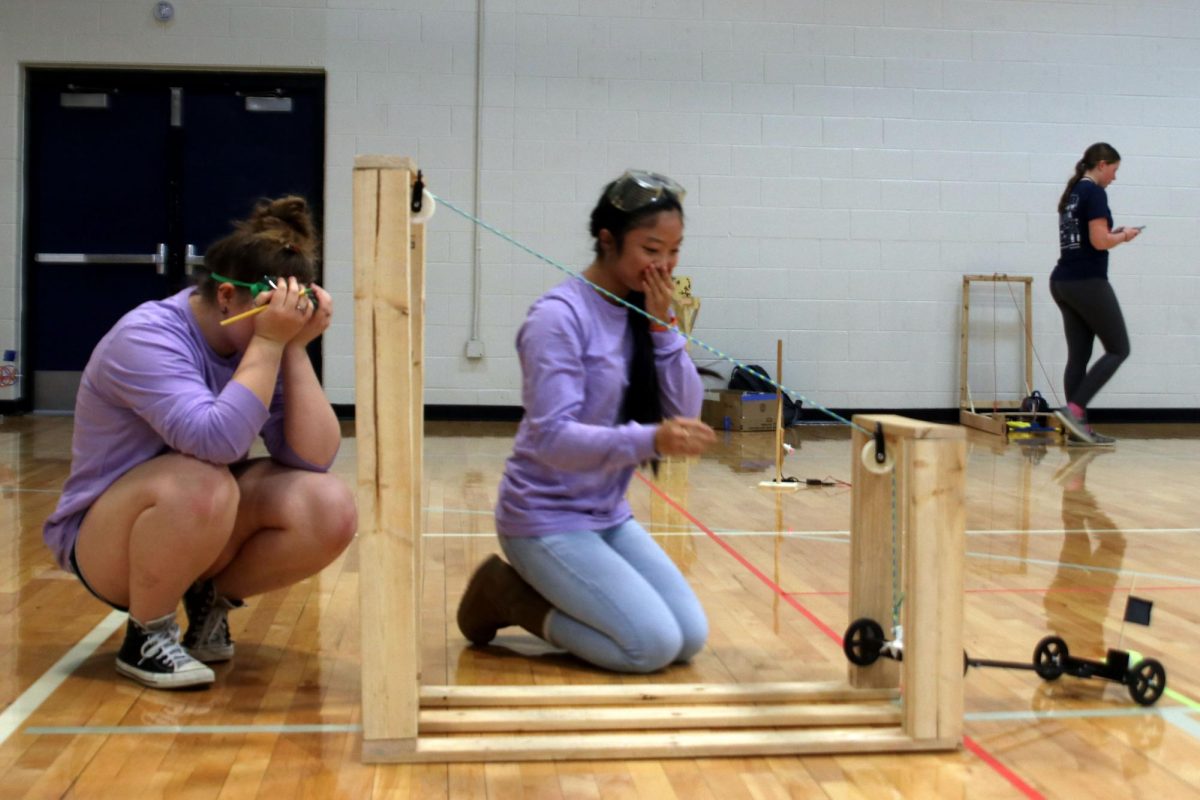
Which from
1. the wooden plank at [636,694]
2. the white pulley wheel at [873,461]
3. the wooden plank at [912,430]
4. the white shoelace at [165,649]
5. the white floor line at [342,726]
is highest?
the wooden plank at [912,430]

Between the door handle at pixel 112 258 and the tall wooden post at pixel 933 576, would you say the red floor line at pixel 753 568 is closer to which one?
the tall wooden post at pixel 933 576

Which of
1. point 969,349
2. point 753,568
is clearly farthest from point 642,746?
point 969,349

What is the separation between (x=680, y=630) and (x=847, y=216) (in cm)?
578

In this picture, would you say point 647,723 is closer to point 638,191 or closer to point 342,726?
point 342,726

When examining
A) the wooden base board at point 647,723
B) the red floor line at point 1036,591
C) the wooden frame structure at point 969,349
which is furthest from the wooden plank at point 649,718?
the wooden frame structure at point 969,349

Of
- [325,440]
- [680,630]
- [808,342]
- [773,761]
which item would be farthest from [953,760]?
[808,342]

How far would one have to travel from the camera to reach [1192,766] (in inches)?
70.4

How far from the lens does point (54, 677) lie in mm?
2125

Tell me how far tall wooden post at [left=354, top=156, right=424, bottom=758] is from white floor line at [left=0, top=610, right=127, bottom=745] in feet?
1.92

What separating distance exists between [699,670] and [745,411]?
15.7 feet

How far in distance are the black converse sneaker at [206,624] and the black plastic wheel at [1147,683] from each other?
1.60m

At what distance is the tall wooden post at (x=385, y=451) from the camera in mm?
1755

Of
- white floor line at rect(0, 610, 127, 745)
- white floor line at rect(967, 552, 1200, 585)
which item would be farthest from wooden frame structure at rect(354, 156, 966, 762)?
white floor line at rect(967, 552, 1200, 585)

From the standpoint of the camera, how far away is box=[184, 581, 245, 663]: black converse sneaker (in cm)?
223
